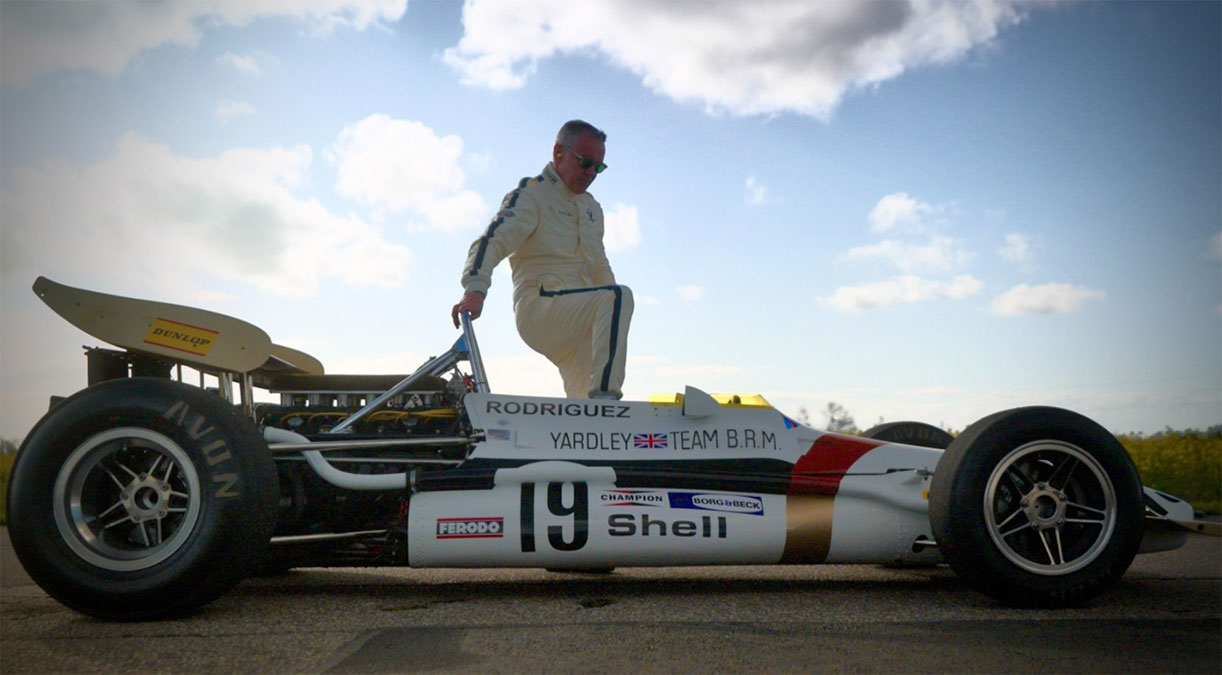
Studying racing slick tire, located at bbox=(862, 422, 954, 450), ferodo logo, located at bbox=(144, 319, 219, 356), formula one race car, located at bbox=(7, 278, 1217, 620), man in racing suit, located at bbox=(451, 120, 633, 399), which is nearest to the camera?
formula one race car, located at bbox=(7, 278, 1217, 620)

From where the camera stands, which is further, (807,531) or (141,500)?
(807,531)

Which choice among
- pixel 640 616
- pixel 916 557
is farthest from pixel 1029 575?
pixel 640 616

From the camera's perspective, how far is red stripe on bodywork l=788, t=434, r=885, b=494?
397 cm

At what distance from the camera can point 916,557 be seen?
13.0 feet

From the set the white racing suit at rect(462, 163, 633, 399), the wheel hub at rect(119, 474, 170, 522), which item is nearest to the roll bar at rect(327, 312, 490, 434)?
the white racing suit at rect(462, 163, 633, 399)

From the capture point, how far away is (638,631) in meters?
2.96

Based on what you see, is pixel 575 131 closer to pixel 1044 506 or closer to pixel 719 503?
pixel 719 503

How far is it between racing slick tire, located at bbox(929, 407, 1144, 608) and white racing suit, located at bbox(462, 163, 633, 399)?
177 cm

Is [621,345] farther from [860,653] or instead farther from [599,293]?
[860,653]

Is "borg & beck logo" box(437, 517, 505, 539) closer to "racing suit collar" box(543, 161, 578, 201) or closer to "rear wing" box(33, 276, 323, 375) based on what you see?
"rear wing" box(33, 276, 323, 375)

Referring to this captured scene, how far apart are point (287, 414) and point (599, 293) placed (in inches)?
66.4

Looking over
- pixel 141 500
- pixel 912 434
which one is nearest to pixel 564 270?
pixel 912 434

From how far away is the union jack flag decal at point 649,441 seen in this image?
405 cm

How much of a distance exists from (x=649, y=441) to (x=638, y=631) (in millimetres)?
1219
